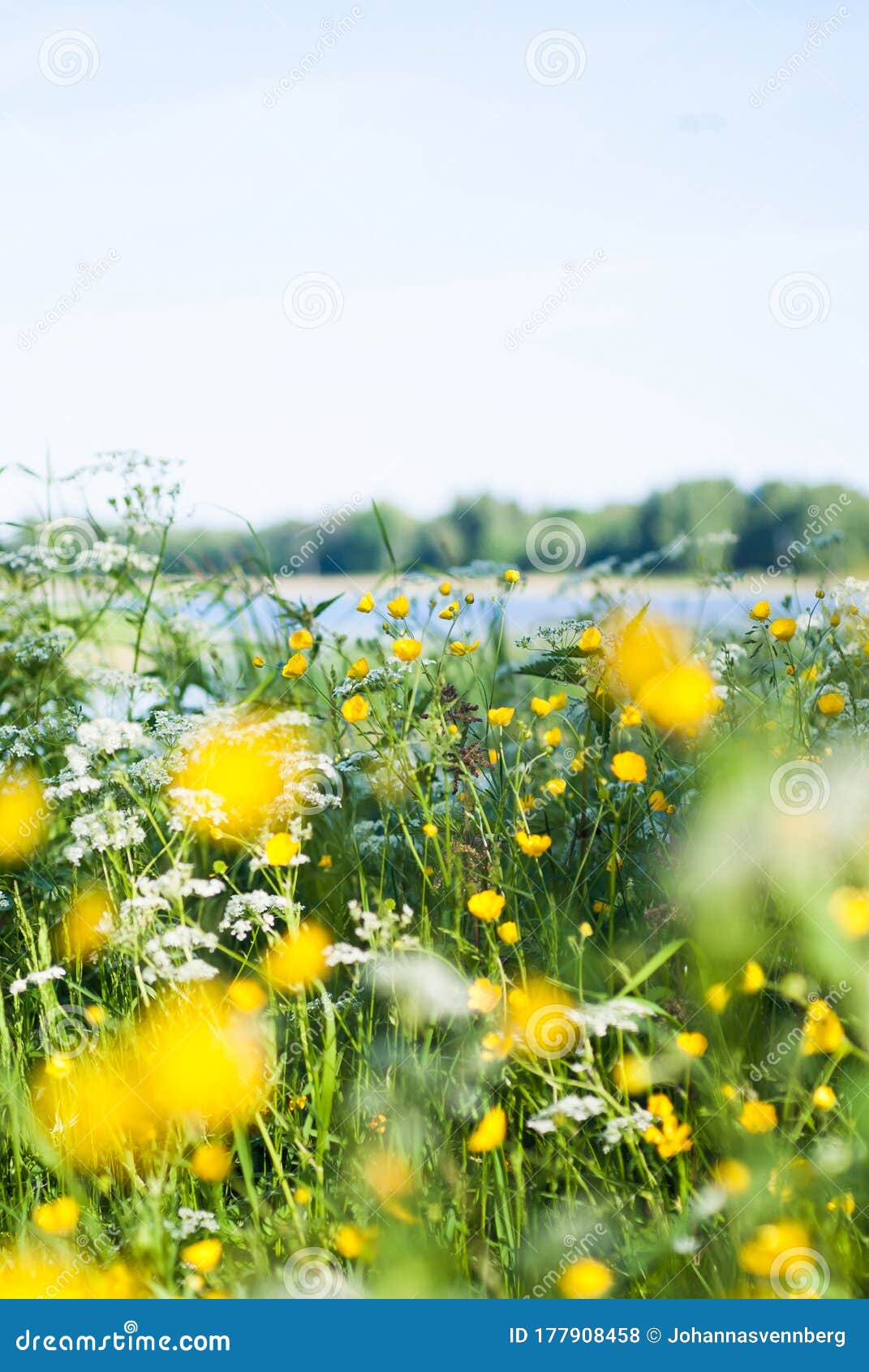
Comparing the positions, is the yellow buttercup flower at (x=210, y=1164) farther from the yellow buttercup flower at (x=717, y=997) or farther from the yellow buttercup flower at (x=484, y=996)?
the yellow buttercup flower at (x=717, y=997)

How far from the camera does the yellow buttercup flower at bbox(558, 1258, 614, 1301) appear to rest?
1.39 meters

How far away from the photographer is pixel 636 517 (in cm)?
549

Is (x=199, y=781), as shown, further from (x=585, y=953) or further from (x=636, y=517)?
(x=636, y=517)

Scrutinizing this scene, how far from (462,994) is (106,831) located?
2.33ft

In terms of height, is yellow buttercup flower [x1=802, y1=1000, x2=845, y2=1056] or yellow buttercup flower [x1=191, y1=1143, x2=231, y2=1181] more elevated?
yellow buttercup flower [x1=802, y1=1000, x2=845, y2=1056]

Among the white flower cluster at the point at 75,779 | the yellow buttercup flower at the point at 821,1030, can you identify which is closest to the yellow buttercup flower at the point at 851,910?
the yellow buttercup flower at the point at 821,1030

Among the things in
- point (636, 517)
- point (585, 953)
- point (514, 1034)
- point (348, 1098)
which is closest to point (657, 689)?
point (585, 953)

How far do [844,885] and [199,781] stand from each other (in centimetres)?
118

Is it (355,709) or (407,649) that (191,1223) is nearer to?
(355,709)

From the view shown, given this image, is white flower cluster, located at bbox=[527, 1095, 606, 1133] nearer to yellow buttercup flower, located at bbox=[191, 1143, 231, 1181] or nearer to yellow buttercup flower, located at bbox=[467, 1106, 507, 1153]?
yellow buttercup flower, located at bbox=[467, 1106, 507, 1153]

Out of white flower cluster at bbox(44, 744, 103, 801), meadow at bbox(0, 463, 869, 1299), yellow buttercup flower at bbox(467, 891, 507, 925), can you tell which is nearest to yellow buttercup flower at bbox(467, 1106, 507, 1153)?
meadow at bbox(0, 463, 869, 1299)

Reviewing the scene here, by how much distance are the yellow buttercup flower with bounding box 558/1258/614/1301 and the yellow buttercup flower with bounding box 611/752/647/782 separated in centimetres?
67

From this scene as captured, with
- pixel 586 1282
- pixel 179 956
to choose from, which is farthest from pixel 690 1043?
pixel 179 956

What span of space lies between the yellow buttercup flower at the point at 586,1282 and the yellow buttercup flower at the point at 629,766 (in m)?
0.67
